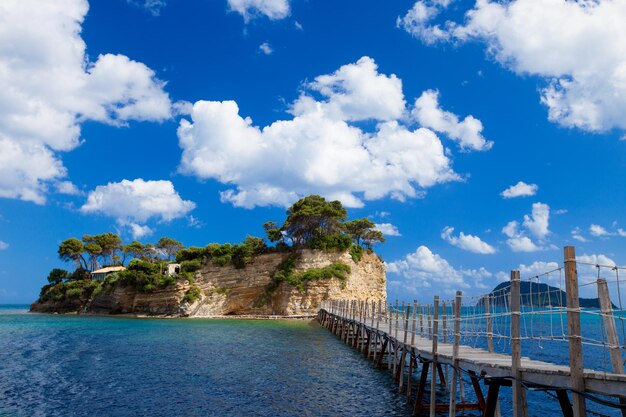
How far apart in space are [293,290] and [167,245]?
35329mm

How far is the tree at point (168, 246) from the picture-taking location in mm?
82562

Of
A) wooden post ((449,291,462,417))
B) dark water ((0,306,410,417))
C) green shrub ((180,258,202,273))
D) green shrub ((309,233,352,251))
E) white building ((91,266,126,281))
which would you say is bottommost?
dark water ((0,306,410,417))

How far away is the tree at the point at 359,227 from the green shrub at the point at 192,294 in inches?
923

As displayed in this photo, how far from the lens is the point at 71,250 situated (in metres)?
72.9

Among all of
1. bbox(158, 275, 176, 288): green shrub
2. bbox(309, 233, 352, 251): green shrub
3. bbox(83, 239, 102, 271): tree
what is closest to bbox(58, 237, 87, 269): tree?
bbox(83, 239, 102, 271): tree

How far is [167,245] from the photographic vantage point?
8269 cm

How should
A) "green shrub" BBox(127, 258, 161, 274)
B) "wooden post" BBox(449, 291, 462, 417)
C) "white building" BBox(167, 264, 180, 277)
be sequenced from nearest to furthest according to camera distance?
"wooden post" BBox(449, 291, 462, 417) < "green shrub" BBox(127, 258, 161, 274) < "white building" BBox(167, 264, 180, 277)

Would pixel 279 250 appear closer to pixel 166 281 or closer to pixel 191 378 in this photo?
pixel 166 281

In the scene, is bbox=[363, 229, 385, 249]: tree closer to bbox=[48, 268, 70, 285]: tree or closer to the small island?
the small island

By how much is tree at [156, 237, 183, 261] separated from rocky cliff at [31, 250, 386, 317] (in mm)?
18057

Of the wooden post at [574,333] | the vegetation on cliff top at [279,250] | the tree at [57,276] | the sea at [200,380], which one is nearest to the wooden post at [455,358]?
the sea at [200,380]

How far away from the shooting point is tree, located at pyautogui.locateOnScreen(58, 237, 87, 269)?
2862 inches

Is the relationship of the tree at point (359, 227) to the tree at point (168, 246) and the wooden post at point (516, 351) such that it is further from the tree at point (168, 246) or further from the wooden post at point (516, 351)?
the wooden post at point (516, 351)

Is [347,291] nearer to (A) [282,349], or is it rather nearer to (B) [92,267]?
(A) [282,349]
